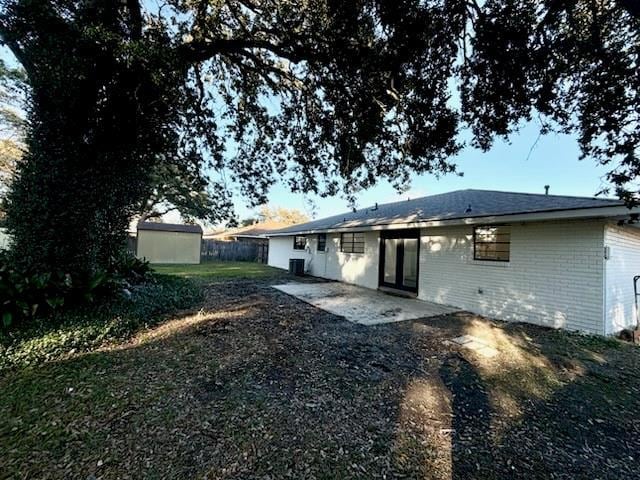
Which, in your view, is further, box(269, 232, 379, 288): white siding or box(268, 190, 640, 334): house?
box(269, 232, 379, 288): white siding

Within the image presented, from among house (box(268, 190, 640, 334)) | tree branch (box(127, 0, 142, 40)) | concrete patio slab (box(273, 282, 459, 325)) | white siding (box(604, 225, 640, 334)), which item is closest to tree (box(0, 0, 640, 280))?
tree branch (box(127, 0, 142, 40))

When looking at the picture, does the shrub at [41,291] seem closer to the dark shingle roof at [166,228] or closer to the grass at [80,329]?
the grass at [80,329]

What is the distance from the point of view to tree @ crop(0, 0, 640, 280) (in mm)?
3881

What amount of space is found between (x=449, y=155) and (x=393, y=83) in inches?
80.6

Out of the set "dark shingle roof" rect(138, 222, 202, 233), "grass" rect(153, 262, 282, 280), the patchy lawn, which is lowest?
the patchy lawn

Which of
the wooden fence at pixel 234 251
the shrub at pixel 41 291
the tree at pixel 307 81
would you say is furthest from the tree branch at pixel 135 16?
the wooden fence at pixel 234 251

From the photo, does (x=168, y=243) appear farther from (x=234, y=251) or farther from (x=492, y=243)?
(x=492, y=243)

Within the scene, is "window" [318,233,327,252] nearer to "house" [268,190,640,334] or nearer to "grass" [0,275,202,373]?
"house" [268,190,640,334]

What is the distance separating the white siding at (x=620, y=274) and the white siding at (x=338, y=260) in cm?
655

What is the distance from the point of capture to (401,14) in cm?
433

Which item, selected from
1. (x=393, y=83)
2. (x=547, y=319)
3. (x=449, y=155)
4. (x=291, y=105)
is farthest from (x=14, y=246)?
(x=547, y=319)

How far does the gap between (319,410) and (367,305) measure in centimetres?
525

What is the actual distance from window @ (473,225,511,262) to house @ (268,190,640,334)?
0.08 feet

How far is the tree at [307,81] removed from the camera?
388 centimetres
